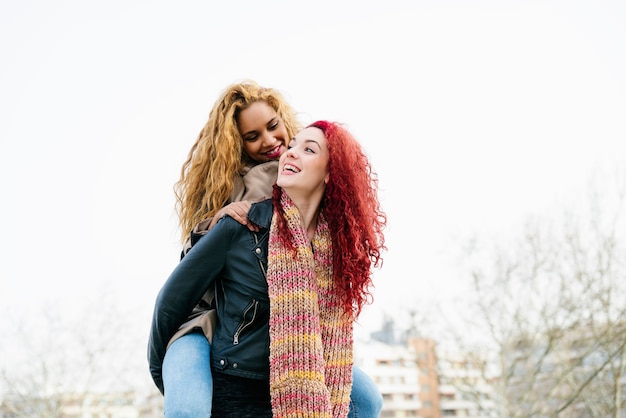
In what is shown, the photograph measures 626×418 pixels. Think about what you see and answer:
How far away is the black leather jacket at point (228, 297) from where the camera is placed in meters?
2.38

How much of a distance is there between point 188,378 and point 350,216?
834mm

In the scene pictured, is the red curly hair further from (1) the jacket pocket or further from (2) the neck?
(1) the jacket pocket

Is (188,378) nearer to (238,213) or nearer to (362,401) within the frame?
(238,213)

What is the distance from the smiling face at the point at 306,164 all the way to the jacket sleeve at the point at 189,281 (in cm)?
27

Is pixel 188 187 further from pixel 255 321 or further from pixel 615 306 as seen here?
pixel 615 306

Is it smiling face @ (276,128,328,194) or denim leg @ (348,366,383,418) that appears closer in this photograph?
smiling face @ (276,128,328,194)

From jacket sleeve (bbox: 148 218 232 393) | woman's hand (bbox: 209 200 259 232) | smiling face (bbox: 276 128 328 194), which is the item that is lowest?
jacket sleeve (bbox: 148 218 232 393)

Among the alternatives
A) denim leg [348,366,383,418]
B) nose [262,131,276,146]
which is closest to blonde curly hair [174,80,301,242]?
nose [262,131,276,146]

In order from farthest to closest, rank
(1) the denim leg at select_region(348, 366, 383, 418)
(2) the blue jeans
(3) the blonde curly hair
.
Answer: (3) the blonde curly hair
(1) the denim leg at select_region(348, 366, 383, 418)
(2) the blue jeans

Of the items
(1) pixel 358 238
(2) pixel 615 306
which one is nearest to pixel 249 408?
(1) pixel 358 238

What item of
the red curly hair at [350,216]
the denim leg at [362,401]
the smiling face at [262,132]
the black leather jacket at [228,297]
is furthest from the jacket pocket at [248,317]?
the smiling face at [262,132]

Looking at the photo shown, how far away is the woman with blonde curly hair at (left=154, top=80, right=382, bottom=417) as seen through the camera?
2.37m

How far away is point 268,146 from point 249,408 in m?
1.15

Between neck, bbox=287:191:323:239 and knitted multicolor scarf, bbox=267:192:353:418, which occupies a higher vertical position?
neck, bbox=287:191:323:239
